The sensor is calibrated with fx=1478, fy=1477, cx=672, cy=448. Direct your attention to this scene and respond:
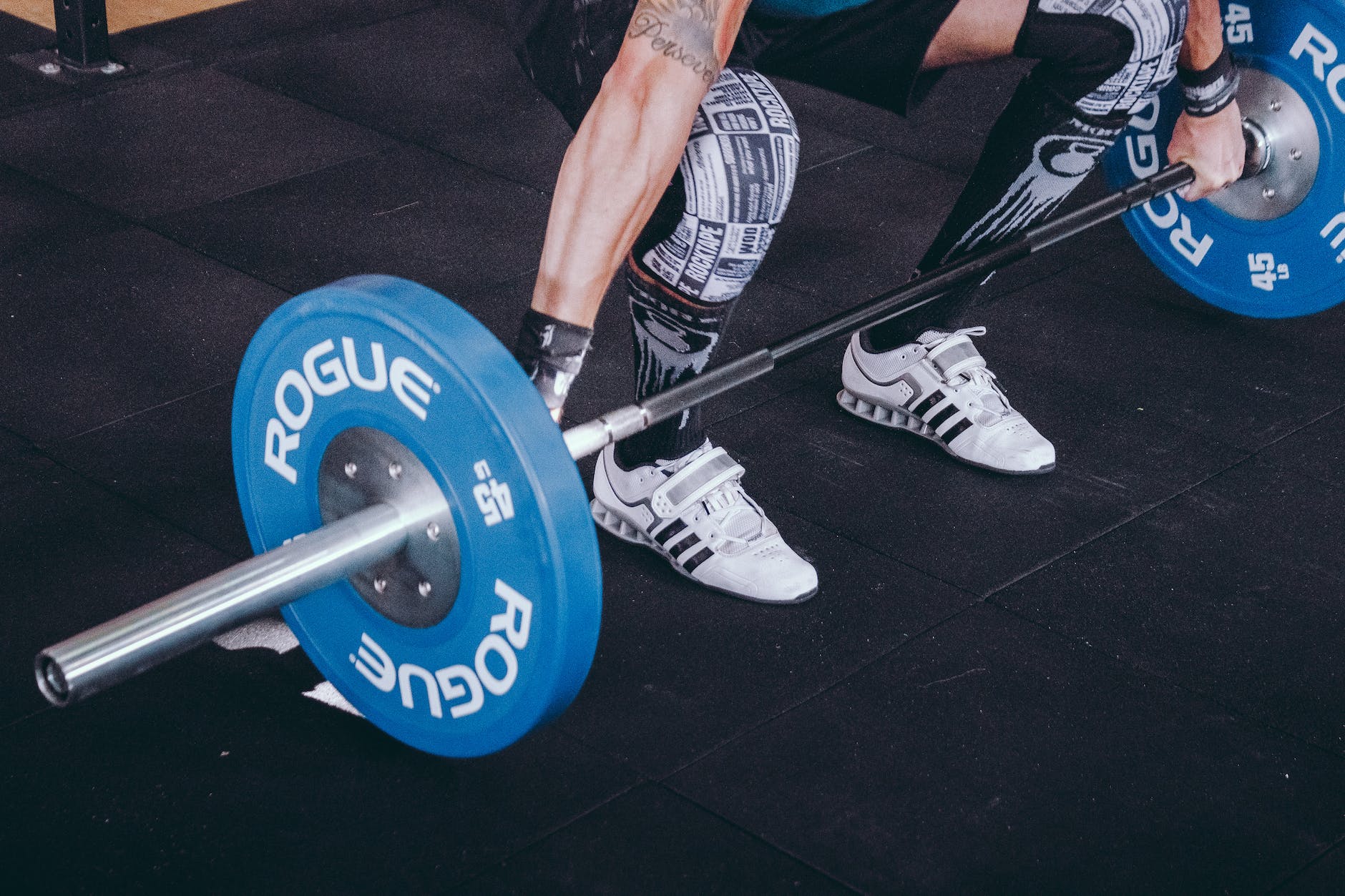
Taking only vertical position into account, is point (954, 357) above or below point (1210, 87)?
below

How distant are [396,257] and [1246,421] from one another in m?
1.16

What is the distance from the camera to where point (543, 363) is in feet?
3.83

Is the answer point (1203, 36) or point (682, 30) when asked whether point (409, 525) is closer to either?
point (682, 30)

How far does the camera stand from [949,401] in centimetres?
171

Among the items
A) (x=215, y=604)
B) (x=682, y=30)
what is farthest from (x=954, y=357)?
(x=215, y=604)

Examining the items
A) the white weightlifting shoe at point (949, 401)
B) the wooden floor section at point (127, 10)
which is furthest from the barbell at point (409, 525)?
the wooden floor section at point (127, 10)

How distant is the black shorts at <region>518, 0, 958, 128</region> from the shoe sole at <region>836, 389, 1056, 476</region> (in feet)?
1.32

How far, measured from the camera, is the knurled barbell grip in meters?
1.17

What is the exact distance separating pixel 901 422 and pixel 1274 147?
1.97 feet

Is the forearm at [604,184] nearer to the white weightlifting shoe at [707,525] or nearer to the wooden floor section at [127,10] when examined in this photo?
the white weightlifting shoe at [707,525]

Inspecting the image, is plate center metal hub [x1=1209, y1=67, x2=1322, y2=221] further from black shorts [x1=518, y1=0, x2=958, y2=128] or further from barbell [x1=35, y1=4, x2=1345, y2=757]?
barbell [x1=35, y1=4, x2=1345, y2=757]

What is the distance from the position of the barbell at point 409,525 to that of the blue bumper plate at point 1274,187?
85 cm

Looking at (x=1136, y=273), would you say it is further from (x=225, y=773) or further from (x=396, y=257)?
(x=225, y=773)

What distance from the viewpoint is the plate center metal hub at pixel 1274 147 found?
184 cm
